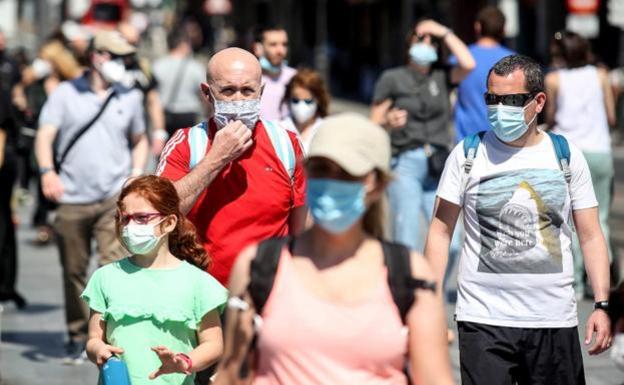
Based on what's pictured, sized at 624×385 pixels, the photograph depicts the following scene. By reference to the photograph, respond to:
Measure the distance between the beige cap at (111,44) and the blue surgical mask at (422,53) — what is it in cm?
183

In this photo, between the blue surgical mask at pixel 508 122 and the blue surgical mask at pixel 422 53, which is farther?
the blue surgical mask at pixel 422 53

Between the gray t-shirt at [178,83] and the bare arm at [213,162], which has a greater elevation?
the bare arm at [213,162]

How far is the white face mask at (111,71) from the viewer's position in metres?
9.31

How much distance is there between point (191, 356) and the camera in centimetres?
525

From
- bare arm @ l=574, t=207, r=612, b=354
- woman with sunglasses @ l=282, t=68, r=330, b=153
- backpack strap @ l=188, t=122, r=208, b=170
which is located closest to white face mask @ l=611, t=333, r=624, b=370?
bare arm @ l=574, t=207, r=612, b=354

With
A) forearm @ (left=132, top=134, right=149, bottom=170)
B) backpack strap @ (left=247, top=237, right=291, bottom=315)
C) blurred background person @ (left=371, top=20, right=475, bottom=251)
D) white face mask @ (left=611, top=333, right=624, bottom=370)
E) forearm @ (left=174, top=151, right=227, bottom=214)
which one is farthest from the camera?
blurred background person @ (left=371, top=20, right=475, bottom=251)

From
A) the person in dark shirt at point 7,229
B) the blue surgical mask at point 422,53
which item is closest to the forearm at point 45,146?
the person in dark shirt at point 7,229

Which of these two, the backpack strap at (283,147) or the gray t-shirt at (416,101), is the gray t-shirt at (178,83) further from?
the backpack strap at (283,147)

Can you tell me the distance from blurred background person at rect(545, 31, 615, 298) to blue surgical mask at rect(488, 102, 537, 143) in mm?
5085

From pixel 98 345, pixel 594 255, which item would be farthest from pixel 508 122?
pixel 98 345

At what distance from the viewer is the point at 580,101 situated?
10789mm

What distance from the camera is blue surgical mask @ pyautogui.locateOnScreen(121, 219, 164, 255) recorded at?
546 centimetres

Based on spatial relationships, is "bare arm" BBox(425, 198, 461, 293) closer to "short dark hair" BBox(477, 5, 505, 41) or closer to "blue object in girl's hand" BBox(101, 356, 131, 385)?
"blue object in girl's hand" BBox(101, 356, 131, 385)

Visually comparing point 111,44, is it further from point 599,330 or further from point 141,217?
point 599,330
